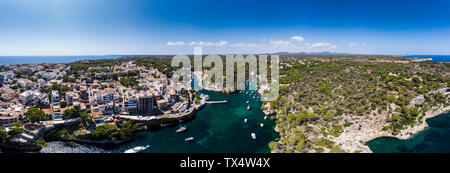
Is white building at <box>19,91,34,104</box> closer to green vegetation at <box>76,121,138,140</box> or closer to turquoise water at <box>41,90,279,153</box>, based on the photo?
turquoise water at <box>41,90,279,153</box>

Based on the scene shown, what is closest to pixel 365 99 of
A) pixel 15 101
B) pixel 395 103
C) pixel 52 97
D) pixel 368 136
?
pixel 395 103

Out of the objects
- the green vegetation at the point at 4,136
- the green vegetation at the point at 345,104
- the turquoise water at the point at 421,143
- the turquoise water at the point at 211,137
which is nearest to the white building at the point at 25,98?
the green vegetation at the point at 4,136

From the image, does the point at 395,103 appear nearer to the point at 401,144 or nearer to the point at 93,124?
the point at 401,144

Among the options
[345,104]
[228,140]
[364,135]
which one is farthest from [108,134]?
[345,104]

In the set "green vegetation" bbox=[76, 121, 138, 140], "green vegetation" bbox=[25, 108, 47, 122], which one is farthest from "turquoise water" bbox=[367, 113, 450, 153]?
"green vegetation" bbox=[25, 108, 47, 122]

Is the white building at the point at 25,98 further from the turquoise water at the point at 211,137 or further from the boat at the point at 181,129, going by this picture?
the boat at the point at 181,129

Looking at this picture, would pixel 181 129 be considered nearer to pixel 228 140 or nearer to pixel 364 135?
pixel 228 140
